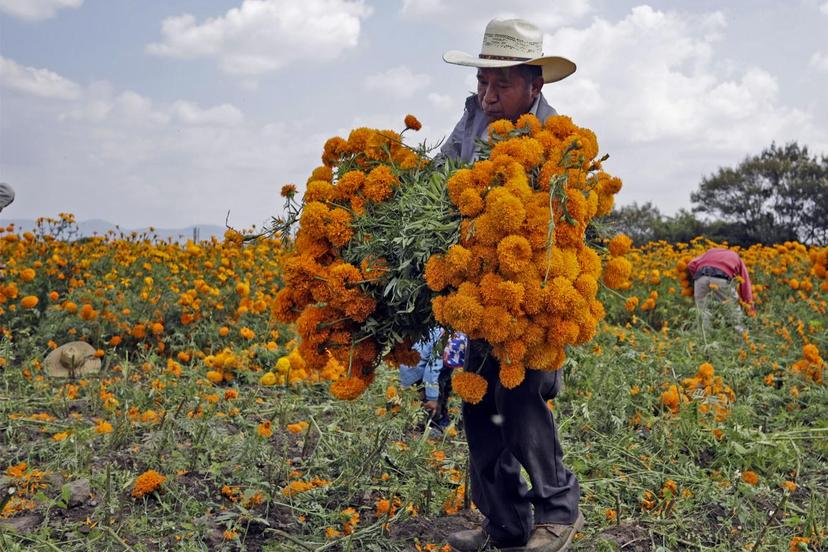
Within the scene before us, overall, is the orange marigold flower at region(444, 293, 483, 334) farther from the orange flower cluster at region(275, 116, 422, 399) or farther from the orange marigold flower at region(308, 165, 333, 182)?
the orange marigold flower at region(308, 165, 333, 182)

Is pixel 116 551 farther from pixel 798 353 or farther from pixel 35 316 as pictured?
pixel 798 353

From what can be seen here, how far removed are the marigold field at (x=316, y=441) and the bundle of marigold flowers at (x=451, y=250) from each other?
0.32 metres

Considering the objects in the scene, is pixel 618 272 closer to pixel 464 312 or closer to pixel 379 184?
pixel 464 312

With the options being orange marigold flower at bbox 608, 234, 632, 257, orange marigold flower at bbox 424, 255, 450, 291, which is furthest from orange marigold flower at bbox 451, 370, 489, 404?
orange marigold flower at bbox 608, 234, 632, 257

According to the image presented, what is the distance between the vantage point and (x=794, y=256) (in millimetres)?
8977

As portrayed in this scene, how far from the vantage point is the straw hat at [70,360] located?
528 centimetres

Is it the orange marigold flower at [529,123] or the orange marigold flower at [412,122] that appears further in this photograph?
the orange marigold flower at [412,122]

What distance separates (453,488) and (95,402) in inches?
86.1

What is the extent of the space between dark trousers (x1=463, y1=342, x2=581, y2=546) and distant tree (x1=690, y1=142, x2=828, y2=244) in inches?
942

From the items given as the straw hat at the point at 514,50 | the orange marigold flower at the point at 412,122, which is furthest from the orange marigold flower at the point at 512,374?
the straw hat at the point at 514,50

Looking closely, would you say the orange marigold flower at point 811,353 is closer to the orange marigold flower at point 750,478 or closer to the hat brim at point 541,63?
the orange marigold flower at point 750,478

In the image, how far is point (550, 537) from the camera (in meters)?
2.82

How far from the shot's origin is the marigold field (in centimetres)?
318

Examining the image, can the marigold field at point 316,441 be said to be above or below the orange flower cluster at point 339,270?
below
